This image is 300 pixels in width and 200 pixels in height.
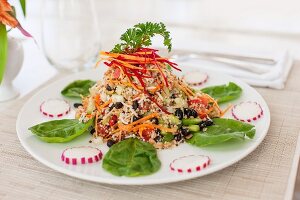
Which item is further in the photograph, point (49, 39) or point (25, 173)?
point (49, 39)

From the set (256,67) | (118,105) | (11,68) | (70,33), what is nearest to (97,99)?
(118,105)

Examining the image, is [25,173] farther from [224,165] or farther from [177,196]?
[224,165]

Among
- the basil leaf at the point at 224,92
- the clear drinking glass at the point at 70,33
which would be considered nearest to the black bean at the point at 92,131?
the basil leaf at the point at 224,92

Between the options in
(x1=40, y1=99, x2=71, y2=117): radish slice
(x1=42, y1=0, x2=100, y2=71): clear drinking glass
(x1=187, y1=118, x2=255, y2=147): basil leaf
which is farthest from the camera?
Result: (x1=42, y1=0, x2=100, y2=71): clear drinking glass

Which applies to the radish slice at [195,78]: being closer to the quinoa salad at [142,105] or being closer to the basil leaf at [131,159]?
the quinoa salad at [142,105]

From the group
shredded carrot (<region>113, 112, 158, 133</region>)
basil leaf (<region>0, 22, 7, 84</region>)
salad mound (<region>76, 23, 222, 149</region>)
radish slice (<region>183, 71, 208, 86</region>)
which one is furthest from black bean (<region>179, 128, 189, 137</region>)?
basil leaf (<region>0, 22, 7, 84</region>)

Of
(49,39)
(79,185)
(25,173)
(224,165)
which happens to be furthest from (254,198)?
(49,39)

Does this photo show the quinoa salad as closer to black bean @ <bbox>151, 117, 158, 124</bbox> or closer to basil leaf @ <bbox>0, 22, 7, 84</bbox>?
black bean @ <bbox>151, 117, 158, 124</bbox>
